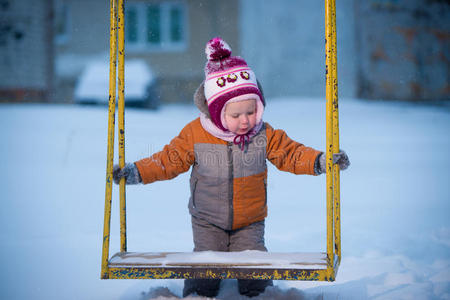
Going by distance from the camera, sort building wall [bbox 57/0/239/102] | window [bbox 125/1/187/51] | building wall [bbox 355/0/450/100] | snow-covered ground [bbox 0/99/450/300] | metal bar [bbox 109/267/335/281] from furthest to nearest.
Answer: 1. window [bbox 125/1/187/51]
2. building wall [bbox 57/0/239/102]
3. building wall [bbox 355/0/450/100]
4. snow-covered ground [bbox 0/99/450/300]
5. metal bar [bbox 109/267/335/281]

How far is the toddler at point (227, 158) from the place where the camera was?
2.23 metres

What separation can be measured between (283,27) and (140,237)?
41.7 ft

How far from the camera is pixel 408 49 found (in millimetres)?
12438

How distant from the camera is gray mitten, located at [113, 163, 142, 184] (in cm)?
218

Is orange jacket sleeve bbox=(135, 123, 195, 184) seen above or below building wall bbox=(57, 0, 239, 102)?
below

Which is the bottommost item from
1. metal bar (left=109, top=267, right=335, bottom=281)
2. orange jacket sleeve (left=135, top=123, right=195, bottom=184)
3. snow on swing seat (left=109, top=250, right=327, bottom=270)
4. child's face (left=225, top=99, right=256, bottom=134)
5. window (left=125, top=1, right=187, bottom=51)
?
metal bar (left=109, top=267, right=335, bottom=281)

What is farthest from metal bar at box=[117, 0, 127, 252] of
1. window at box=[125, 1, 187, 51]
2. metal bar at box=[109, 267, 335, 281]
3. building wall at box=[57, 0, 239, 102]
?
window at box=[125, 1, 187, 51]

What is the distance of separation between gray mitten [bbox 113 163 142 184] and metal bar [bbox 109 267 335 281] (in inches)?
16.0

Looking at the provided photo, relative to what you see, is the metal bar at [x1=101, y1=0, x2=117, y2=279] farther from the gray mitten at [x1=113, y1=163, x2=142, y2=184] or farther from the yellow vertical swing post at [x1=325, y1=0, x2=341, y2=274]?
the yellow vertical swing post at [x1=325, y1=0, x2=341, y2=274]

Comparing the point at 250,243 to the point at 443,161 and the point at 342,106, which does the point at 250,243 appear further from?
the point at 342,106

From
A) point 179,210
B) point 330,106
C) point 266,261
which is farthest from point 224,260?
point 179,210

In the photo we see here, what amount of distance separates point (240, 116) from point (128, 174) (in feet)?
1.80

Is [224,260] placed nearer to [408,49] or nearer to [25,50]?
[408,49]

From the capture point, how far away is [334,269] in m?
1.91
